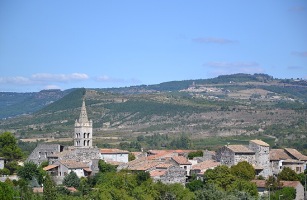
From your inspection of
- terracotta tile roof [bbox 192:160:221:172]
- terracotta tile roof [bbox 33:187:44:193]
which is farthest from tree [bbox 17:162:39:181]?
terracotta tile roof [bbox 192:160:221:172]

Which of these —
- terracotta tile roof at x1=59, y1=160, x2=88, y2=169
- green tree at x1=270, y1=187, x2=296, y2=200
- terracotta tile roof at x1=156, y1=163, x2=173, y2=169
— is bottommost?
green tree at x1=270, y1=187, x2=296, y2=200

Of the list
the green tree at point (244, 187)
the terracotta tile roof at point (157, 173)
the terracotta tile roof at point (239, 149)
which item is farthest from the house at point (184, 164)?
the green tree at point (244, 187)

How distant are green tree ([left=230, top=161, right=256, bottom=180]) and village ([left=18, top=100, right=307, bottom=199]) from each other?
836 mm

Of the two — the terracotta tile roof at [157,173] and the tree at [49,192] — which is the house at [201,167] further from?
the tree at [49,192]

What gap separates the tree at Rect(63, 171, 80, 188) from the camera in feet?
260

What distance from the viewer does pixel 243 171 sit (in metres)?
80.3

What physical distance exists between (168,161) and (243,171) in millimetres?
Answer: 9412

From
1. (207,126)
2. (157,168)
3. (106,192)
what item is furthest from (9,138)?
(207,126)

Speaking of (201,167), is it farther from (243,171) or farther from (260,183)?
(260,183)

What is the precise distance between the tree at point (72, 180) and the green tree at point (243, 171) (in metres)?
14.8

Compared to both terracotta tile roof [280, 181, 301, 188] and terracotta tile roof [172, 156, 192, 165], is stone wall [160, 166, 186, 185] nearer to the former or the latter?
terracotta tile roof [172, 156, 192, 165]

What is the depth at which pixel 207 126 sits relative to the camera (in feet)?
571

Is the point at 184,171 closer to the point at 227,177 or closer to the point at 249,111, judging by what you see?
the point at 227,177

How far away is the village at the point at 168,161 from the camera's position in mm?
80188
